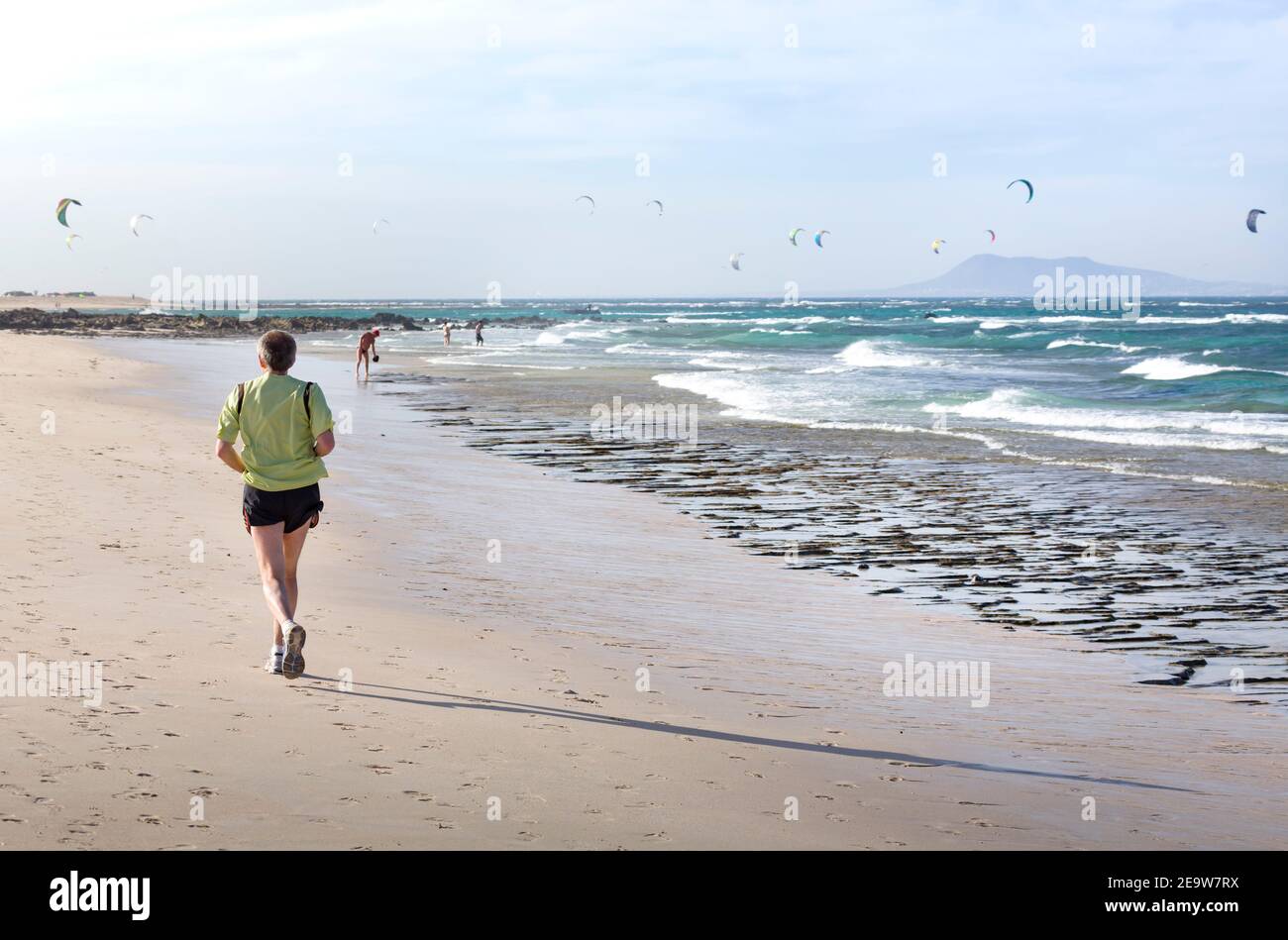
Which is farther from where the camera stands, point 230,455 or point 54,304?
point 54,304

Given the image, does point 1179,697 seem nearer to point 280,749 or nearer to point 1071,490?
point 280,749

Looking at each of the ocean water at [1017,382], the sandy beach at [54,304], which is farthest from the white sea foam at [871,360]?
the sandy beach at [54,304]

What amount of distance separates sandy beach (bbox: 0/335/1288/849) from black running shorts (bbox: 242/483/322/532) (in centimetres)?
69

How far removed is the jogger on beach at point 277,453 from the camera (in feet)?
17.1

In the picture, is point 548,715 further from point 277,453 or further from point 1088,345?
point 1088,345

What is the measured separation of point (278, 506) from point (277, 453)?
245 millimetres

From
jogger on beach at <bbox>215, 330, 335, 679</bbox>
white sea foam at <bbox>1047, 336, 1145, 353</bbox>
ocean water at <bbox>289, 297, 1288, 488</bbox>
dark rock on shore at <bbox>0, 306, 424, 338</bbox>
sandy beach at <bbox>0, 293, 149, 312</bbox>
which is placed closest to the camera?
jogger on beach at <bbox>215, 330, 335, 679</bbox>

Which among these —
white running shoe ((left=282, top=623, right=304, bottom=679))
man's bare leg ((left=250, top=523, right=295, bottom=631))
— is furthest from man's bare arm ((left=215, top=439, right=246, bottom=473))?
white running shoe ((left=282, top=623, right=304, bottom=679))

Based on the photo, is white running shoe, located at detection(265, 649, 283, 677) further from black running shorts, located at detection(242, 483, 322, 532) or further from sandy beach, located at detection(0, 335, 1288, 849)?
black running shorts, located at detection(242, 483, 322, 532)

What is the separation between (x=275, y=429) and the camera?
5.23m

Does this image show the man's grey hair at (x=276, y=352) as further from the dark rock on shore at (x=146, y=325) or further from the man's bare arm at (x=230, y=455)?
the dark rock on shore at (x=146, y=325)

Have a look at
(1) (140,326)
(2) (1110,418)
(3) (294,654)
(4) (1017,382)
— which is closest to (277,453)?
(3) (294,654)

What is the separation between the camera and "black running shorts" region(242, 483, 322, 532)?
17.3 feet

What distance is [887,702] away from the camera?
18.6ft
